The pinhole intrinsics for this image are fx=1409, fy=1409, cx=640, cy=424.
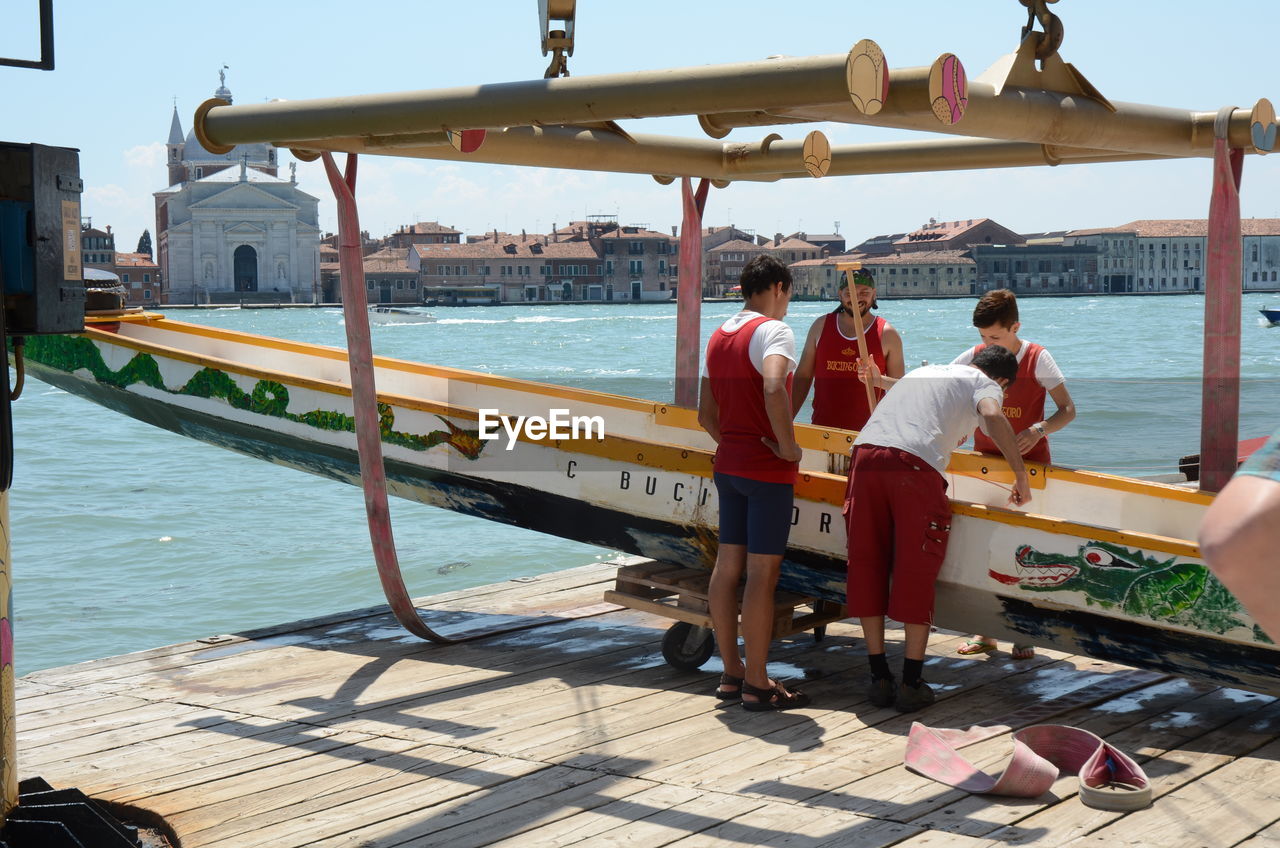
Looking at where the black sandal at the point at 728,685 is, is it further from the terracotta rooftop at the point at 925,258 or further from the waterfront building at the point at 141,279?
the waterfront building at the point at 141,279

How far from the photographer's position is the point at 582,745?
471 centimetres

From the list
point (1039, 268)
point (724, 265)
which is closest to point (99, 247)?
point (724, 265)

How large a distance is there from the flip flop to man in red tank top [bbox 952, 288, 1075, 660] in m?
0.17

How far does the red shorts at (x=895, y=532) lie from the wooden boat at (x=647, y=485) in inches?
7.7

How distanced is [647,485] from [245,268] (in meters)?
132

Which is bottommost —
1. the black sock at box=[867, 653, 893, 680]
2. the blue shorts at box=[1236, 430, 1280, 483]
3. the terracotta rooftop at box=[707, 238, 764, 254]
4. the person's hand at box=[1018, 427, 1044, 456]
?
the black sock at box=[867, 653, 893, 680]

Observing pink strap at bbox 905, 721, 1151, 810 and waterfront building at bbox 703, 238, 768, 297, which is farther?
waterfront building at bbox 703, 238, 768, 297

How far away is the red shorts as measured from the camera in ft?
16.0

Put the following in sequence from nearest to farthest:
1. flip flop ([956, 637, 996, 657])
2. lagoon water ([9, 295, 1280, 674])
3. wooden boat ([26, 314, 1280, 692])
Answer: wooden boat ([26, 314, 1280, 692]) < flip flop ([956, 637, 996, 657]) < lagoon water ([9, 295, 1280, 674])

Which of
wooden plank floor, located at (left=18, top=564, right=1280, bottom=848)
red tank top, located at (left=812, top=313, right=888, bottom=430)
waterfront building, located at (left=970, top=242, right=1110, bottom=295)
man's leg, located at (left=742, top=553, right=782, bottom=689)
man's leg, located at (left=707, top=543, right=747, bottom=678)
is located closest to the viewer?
wooden plank floor, located at (left=18, top=564, right=1280, bottom=848)

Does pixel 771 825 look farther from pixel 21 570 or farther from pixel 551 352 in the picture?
pixel 551 352

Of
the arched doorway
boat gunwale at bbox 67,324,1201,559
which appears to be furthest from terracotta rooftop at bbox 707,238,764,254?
boat gunwale at bbox 67,324,1201,559

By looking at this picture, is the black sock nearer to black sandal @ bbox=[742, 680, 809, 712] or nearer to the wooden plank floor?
the wooden plank floor

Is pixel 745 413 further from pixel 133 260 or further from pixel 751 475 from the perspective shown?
pixel 133 260
